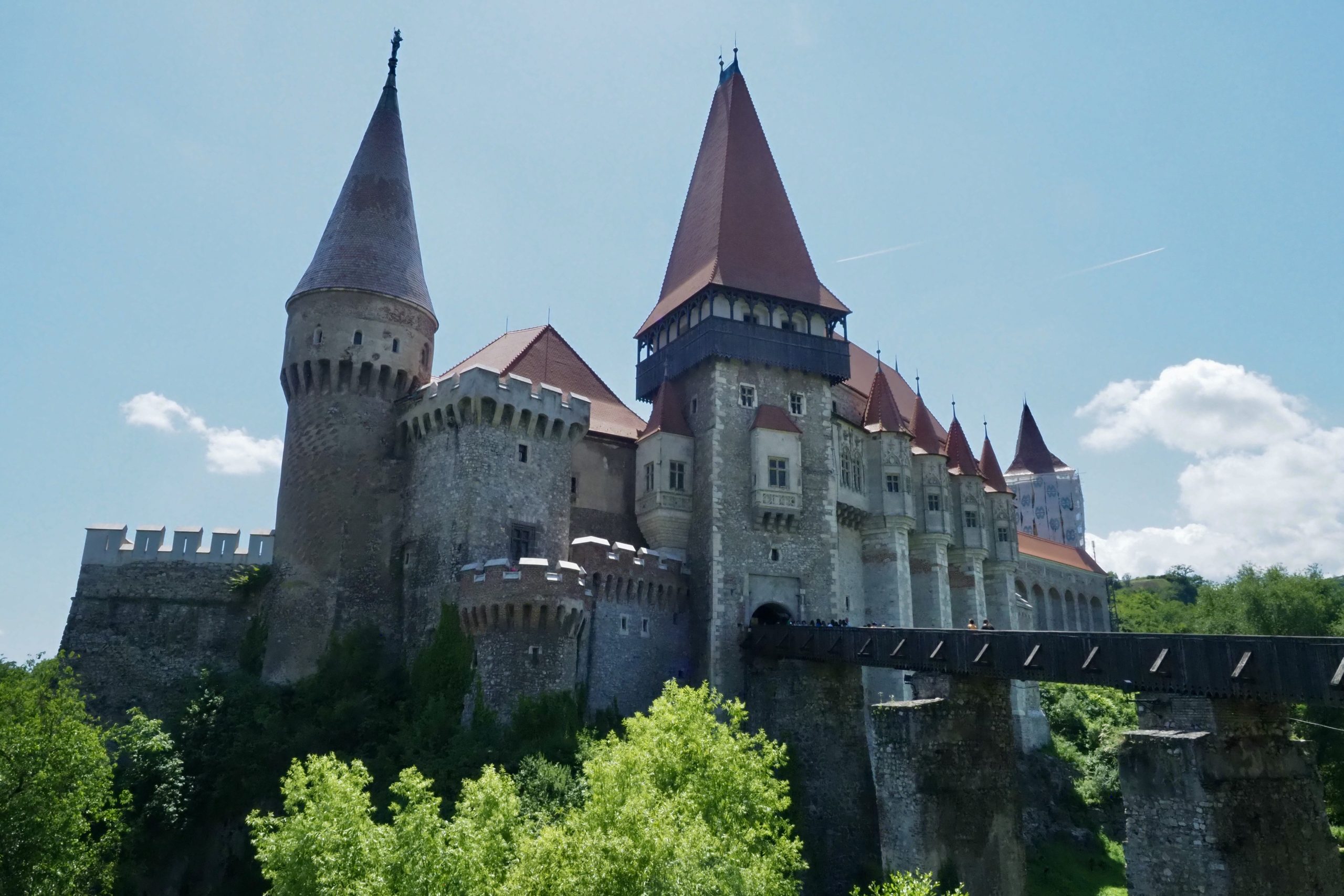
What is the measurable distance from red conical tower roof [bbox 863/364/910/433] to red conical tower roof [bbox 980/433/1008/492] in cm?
828

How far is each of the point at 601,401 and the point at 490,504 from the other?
29.2 feet

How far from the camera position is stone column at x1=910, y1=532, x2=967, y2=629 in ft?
138

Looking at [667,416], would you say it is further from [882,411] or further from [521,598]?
[882,411]

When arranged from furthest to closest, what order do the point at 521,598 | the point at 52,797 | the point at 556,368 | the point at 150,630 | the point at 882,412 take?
1. the point at 882,412
2. the point at 556,368
3. the point at 150,630
4. the point at 521,598
5. the point at 52,797

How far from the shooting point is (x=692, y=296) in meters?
36.8

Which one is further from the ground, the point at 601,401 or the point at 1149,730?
the point at 601,401

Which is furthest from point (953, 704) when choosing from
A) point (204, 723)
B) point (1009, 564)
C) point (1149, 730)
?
point (1009, 564)

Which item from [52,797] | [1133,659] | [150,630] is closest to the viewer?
[1133,659]

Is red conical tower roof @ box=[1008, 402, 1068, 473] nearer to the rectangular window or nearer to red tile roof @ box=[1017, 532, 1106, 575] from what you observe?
red tile roof @ box=[1017, 532, 1106, 575]

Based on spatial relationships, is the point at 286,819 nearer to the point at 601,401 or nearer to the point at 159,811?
the point at 159,811

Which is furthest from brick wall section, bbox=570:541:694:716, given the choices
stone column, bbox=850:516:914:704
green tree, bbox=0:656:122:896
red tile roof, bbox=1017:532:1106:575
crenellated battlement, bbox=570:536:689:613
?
red tile roof, bbox=1017:532:1106:575

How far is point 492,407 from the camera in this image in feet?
104

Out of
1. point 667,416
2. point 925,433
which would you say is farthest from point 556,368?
point 925,433

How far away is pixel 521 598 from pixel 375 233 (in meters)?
14.7
